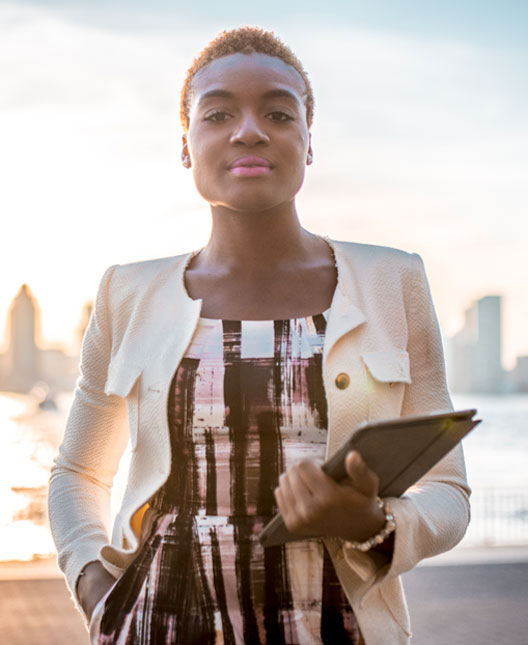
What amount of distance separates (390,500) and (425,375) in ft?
1.52

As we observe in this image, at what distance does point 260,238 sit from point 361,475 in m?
0.94

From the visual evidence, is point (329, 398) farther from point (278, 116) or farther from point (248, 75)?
point (248, 75)

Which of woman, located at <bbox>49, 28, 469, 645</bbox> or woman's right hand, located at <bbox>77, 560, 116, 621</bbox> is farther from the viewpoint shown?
woman's right hand, located at <bbox>77, 560, 116, 621</bbox>

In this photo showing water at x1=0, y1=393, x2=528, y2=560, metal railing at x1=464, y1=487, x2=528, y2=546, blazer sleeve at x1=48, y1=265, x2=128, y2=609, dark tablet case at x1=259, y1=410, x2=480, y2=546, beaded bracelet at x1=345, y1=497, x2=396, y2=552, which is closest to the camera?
dark tablet case at x1=259, y1=410, x2=480, y2=546

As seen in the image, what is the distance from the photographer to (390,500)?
6.28ft

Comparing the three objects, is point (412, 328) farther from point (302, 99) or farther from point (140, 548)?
point (140, 548)

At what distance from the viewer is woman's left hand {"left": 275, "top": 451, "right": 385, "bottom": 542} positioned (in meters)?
1.62

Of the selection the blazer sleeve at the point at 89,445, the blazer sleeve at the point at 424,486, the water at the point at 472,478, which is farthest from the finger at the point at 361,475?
the water at the point at 472,478

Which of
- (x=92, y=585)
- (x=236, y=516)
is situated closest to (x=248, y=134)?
(x=236, y=516)

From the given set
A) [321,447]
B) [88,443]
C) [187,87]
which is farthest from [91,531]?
[187,87]

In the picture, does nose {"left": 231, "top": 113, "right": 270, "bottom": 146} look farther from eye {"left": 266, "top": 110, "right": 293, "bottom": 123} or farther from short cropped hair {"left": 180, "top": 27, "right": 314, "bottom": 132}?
short cropped hair {"left": 180, "top": 27, "right": 314, "bottom": 132}

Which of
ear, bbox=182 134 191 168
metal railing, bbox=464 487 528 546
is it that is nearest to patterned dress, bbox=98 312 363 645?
ear, bbox=182 134 191 168

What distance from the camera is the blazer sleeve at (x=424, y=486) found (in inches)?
75.9

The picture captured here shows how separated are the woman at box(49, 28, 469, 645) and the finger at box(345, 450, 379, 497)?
0.10 m
